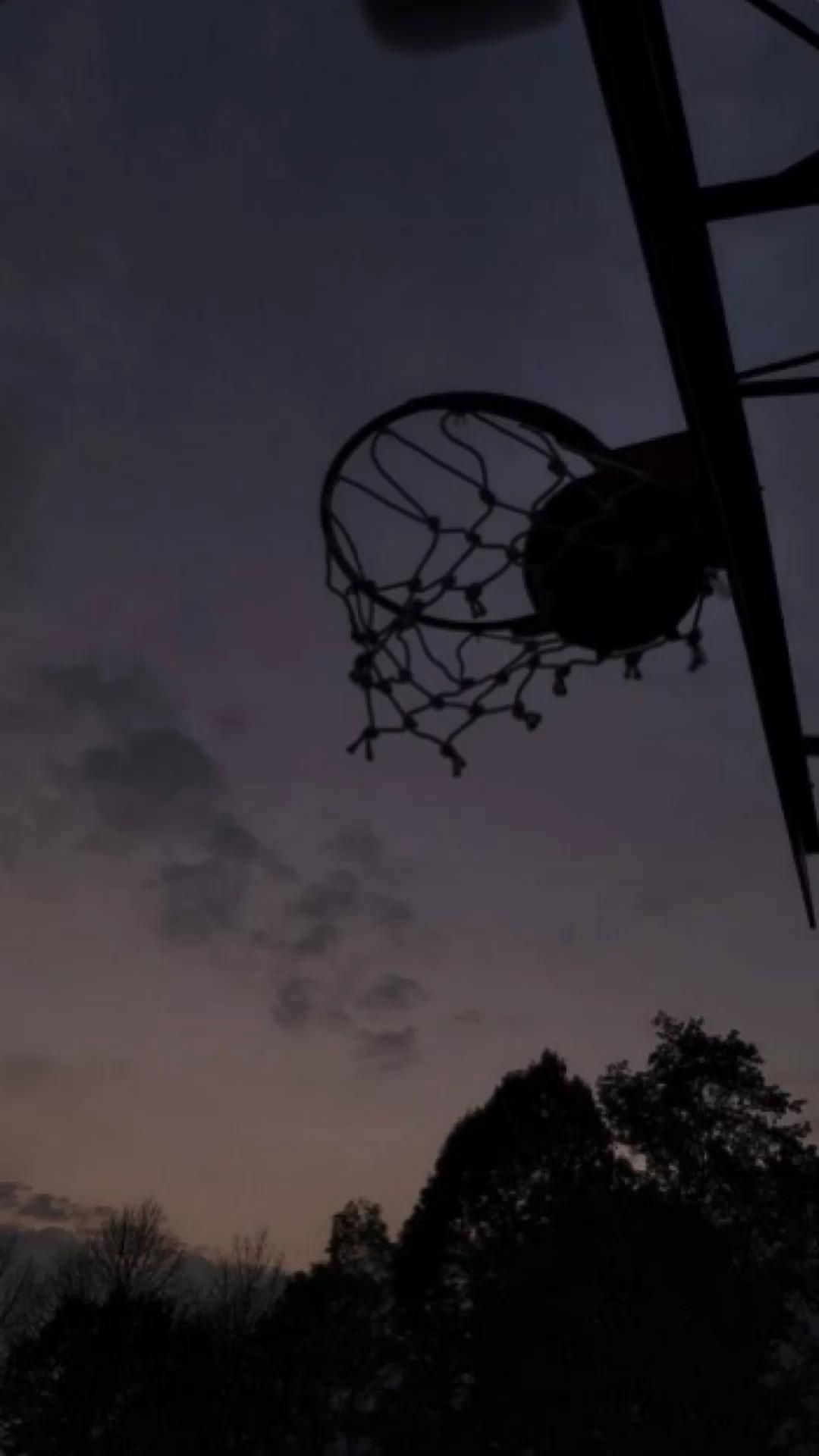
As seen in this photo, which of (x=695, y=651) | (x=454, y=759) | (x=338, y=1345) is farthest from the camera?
(x=338, y=1345)

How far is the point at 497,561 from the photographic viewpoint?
388cm

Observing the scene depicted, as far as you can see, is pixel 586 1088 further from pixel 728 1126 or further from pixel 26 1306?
pixel 26 1306

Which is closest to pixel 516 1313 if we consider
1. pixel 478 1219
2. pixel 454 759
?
pixel 478 1219

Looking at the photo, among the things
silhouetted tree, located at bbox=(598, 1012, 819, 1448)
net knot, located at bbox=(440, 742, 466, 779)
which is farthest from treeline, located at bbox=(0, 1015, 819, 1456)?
net knot, located at bbox=(440, 742, 466, 779)

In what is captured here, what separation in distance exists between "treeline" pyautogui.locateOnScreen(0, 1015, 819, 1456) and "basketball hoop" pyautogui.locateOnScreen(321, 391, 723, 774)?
71.7 ft

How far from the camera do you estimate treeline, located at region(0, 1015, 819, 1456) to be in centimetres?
2256

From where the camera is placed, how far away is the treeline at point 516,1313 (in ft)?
74.0

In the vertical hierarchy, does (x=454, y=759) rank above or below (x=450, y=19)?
below

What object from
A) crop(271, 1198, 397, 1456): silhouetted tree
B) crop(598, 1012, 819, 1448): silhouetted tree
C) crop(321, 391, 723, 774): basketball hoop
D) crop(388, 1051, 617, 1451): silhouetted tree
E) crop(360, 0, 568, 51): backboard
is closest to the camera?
crop(360, 0, 568, 51): backboard

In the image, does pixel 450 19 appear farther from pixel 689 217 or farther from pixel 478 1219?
pixel 478 1219

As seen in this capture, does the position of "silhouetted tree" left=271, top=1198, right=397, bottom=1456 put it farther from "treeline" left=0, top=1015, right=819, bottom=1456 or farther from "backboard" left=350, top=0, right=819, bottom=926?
"backboard" left=350, top=0, right=819, bottom=926

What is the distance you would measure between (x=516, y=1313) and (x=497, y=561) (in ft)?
81.1

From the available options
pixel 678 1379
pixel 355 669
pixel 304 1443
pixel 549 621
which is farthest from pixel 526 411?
pixel 304 1443

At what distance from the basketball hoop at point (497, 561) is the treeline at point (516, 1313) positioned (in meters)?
21.9
